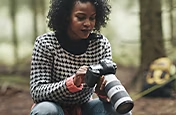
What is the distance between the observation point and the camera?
193 centimetres

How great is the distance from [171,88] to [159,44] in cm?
75

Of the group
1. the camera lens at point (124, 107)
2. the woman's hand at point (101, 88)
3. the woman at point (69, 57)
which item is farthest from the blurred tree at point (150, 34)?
the camera lens at point (124, 107)

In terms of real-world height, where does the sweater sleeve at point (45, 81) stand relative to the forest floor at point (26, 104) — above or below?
above

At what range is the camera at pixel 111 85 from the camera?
6.34ft

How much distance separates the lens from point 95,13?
7.43 ft

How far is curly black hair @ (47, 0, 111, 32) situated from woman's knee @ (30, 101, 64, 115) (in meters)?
0.48

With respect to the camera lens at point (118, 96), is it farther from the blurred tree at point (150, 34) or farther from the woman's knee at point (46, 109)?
the blurred tree at point (150, 34)

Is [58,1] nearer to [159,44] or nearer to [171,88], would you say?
[171,88]

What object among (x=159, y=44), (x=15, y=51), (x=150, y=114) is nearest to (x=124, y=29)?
(x=15, y=51)

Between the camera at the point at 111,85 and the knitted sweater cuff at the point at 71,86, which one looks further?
the knitted sweater cuff at the point at 71,86

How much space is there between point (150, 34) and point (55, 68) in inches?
126

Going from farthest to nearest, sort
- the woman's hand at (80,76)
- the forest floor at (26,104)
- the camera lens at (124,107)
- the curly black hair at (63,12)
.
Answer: the forest floor at (26,104) < the curly black hair at (63,12) < the woman's hand at (80,76) < the camera lens at (124,107)

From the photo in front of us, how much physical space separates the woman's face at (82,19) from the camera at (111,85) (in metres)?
0.23

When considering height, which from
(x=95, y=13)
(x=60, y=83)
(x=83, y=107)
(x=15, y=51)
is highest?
(x=95, y=13)
